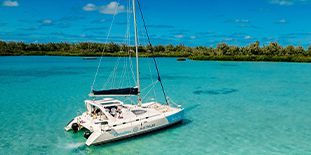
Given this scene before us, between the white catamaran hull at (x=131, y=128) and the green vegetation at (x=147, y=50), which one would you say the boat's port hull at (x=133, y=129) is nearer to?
the white catamaran hull at (x=131, y=128)

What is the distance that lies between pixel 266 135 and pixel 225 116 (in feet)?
15.5

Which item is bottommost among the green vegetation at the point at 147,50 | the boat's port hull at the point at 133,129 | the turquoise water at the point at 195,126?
the turquoise water at the point at 195,126

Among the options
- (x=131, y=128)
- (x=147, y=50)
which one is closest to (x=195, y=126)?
(x=131, y=128)

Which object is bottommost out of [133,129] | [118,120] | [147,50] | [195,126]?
[195,126]

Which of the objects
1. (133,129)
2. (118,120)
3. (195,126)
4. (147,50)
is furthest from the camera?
(147,50)

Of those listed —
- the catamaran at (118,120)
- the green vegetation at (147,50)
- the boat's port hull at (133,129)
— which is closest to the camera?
the boat's port hull at (133,129)

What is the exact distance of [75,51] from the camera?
5236 inches

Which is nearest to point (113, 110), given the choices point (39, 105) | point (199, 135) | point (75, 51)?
point (199, 135)

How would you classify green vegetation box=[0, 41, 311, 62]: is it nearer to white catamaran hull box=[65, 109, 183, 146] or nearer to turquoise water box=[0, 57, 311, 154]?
turquoise water box=[0, 57, 311, 154]

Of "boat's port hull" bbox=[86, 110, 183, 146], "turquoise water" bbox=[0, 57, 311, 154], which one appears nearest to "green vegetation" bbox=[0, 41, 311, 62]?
"turquoise water" bbox=[0, 57, 311, 154]

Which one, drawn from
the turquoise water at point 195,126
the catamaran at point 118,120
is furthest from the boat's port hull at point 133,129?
the turquoise water at point 195,126

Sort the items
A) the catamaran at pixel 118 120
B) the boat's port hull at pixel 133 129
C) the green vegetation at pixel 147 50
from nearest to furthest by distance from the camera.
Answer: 1. the boat's port hull at pixel 133 129
2. the catamaran at pixel 118 120
3. the green vegetation at pixel 147 50

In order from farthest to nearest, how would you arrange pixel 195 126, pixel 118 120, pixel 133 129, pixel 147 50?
pixel 147 50 → pixel 195 126 → pixel 133 129 → pixel 118 120

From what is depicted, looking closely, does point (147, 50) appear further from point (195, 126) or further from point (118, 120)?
point (118, 120)
